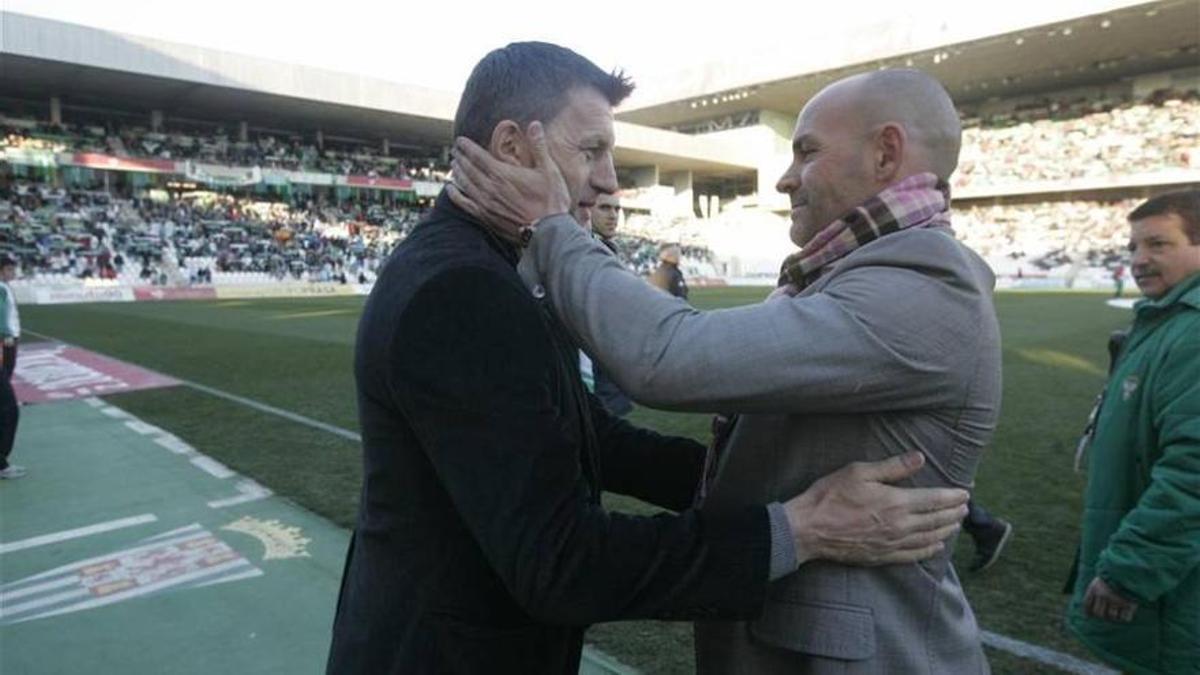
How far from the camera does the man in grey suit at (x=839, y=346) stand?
1.28m

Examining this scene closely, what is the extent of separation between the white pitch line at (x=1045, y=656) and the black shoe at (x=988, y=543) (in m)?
0.83

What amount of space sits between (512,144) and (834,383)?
75cm

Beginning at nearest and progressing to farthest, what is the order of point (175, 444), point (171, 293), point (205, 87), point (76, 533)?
point (76, 533) → point (175, 444) → point (171, 293) → point (205, 87)

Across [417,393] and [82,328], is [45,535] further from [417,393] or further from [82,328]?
[82,328]

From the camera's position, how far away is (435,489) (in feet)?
4.71

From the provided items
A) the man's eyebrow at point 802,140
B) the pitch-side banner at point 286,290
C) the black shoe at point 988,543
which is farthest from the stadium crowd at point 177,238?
the man's eyebrow at point 802,140

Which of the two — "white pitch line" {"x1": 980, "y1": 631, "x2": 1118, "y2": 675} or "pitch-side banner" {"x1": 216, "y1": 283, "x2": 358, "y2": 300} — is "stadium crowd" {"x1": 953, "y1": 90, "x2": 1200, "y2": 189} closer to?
"pitch-side banner" {"x1": 216, "y1": 283, "x2": 358, "y2": 300}

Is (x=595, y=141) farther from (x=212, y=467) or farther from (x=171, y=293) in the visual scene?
(x=171, y=293)

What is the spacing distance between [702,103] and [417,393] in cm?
7055

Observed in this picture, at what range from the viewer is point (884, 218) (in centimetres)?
144

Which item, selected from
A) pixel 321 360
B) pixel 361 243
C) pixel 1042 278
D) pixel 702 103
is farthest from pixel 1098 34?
pixel 321 360

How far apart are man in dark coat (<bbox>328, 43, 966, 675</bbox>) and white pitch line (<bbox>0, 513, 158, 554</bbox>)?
4.68 meters

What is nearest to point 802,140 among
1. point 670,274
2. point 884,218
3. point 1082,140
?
point 884,218

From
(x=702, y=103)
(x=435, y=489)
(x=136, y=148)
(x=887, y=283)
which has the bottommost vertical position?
(x=435, y=489)
